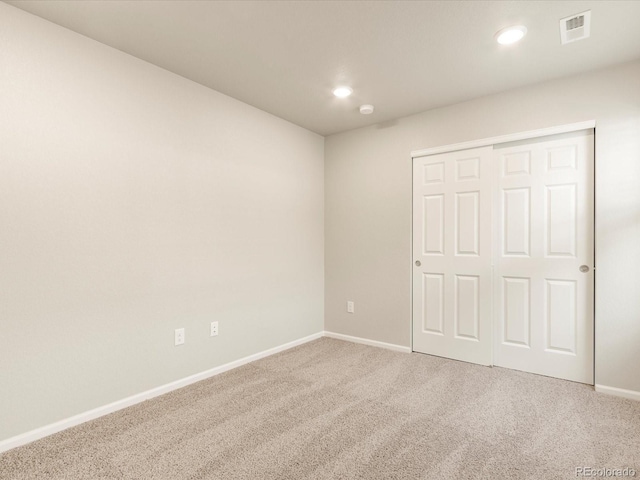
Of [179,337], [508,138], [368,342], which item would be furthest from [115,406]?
[508,138]

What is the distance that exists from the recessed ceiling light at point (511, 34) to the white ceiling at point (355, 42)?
4 centimetres

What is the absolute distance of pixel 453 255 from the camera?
327 cm

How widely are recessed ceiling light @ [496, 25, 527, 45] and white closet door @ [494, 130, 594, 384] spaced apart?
1037mm

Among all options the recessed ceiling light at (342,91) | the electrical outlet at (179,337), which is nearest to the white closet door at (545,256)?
the recessed ceiling light at (342,91)

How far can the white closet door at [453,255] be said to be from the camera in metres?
3.10

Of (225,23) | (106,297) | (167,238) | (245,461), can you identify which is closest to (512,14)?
(225,23)

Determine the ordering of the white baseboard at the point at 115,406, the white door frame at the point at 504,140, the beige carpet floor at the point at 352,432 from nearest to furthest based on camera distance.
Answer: the beige carpet floor at the point at 352,432 → the white baseboard at the point at 115,406 → the white door frame at the point at 504,140

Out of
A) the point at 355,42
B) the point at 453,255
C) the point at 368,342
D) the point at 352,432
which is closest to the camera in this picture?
the point at 352,432

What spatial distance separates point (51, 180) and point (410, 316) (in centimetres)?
319

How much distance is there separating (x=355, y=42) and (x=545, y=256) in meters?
2.28

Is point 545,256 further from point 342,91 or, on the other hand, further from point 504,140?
point 342,91

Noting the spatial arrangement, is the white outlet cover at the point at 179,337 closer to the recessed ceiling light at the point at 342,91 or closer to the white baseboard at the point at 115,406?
the white baseboard at the point at 115,406

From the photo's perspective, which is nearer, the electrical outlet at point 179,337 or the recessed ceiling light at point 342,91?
the electrical outlet at point 179,337

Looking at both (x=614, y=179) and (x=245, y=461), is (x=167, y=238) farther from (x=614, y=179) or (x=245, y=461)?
(x=614, y=179)
